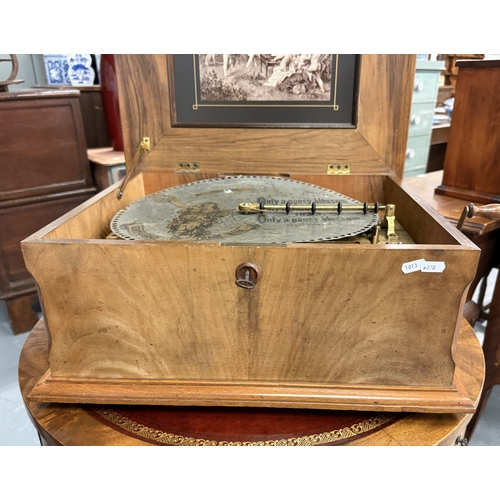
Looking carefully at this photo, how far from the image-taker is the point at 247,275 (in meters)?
0.67

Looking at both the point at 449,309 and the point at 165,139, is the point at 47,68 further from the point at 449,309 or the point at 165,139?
the point at 449,309

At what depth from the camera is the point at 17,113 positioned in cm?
182

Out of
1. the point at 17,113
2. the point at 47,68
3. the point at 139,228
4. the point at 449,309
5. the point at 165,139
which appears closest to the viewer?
the point at 449,309

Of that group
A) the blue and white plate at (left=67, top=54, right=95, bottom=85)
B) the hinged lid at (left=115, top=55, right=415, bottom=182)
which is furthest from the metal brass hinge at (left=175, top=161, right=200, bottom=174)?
the blue and white plate at (left=67, top=54, right=95, bottom=85)

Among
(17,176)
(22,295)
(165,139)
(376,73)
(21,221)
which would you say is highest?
(376,73)

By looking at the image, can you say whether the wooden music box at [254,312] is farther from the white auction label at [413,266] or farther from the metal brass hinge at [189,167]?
the metal brass hinge at [189,167]

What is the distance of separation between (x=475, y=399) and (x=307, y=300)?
37cm

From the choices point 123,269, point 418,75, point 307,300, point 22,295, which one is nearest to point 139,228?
Answer: point 123,269

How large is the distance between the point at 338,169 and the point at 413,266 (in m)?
0.61

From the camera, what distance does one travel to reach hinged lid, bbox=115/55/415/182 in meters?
1.16

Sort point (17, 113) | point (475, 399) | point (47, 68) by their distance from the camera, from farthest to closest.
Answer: point (47, 68) < point (17, 113) < point (475, 399)

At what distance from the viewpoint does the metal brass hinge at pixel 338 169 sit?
1.20 meters

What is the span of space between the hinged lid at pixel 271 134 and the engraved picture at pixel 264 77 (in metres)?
0.02

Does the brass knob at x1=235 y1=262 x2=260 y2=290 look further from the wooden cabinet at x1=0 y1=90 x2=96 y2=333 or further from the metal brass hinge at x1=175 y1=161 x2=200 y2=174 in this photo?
the wooden cabinet at x1=0 y1=90 x2=96 y2=333
